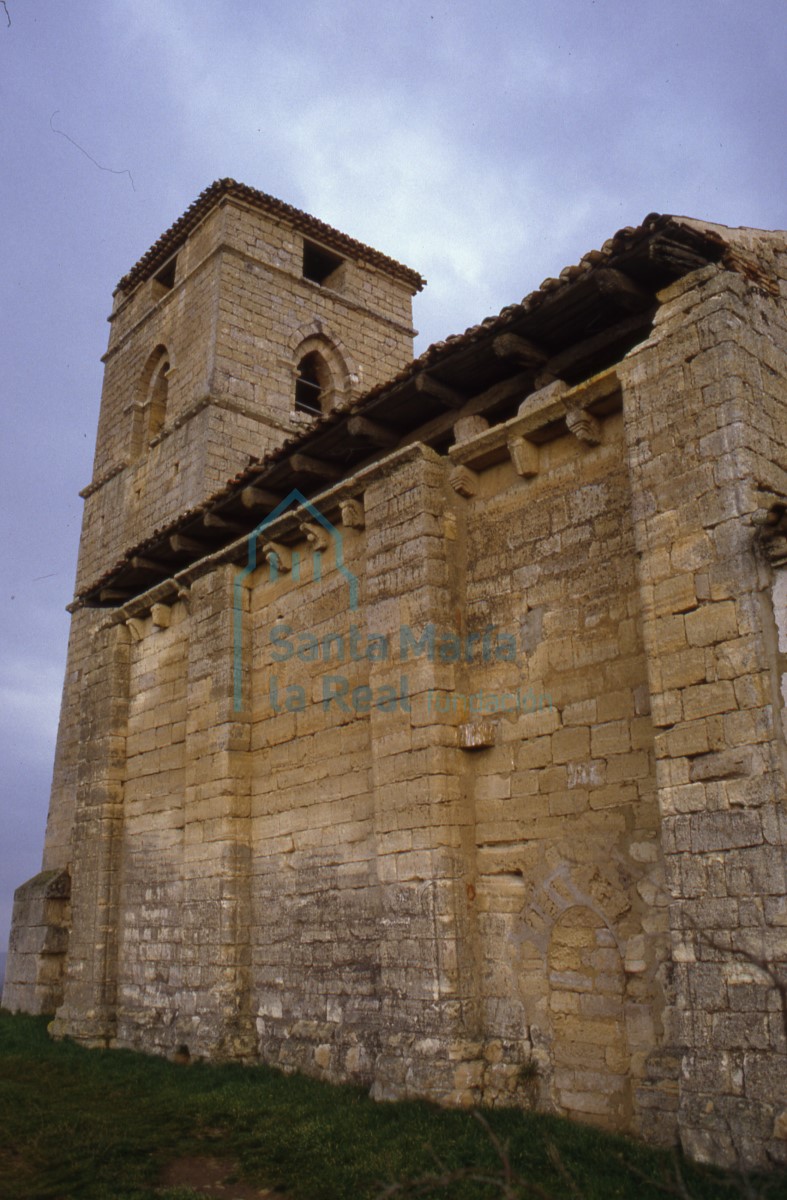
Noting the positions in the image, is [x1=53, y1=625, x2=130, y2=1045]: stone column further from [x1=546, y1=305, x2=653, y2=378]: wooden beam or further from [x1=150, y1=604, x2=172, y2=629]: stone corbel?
[x1=546, y1=305, x2=653, y2=378]: wooden beam

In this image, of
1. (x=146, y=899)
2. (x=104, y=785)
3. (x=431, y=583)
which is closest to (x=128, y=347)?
(x=104, y=785)

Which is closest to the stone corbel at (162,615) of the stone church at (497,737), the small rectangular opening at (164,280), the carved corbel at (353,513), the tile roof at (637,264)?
the stone church at (497,737)

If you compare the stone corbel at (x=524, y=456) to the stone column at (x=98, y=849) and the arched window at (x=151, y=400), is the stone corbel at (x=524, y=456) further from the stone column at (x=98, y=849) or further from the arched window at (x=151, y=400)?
the arched window at (x=151, y=400)

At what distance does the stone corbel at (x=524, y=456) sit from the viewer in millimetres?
7004

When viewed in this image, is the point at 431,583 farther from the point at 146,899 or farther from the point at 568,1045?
the point at 146,899

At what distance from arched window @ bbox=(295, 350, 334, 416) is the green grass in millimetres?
11865

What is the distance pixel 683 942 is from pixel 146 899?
265 inches

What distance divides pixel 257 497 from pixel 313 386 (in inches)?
332

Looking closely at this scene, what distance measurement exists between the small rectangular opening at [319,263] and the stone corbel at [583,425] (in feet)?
42.8

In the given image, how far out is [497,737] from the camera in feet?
22.5

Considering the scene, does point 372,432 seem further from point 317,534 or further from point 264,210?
point 264,210

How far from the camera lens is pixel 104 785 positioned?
11.1 metres

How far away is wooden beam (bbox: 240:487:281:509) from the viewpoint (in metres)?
9.49

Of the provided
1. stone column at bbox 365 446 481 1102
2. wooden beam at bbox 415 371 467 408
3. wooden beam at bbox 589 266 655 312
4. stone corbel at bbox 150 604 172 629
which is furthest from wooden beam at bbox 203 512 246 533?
wooden beam at bbox 589 266 655 312
